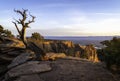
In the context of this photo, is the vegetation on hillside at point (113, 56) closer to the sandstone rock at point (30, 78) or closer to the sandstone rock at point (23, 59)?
the sandstone rock at point (30, 78)

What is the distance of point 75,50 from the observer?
3831cm

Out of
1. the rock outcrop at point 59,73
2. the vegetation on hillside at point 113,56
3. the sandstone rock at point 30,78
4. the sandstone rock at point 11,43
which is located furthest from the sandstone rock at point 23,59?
the vegetation on hillside at point 113,56

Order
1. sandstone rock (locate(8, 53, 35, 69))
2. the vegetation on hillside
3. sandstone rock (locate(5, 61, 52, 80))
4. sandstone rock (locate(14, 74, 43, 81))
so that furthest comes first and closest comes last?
sandstone rock (locate(8, 53, 35, 69)) → sandstone rock (locate(5, 61, 52, 80)) → the vegetation on hillside → sandstone rock (locate(14, 74, 43, 81))

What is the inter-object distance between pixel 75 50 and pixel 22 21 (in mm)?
15727

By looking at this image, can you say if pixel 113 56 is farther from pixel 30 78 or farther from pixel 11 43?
pixel 11 43

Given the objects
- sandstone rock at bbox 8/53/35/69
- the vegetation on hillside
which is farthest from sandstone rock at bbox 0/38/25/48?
the vegetation on hillside

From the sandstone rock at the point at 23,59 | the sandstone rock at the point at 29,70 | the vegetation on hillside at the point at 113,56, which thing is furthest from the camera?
the sandstone rock at the point at 23,59

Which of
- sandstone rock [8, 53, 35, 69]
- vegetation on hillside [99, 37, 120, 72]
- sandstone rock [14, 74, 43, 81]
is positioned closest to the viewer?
sandstone rock [14, 74, 43, 81]

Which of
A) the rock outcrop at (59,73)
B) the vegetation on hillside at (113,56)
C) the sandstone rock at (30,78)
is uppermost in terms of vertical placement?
the vegetation on hillside at (113,56)

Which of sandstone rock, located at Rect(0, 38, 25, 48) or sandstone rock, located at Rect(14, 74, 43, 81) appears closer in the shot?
sandstone rock, located at Rect(14, 74, 43, 81)

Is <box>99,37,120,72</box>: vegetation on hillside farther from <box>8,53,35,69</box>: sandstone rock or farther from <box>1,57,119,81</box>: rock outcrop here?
<box>8,53,35,69</box>: sandstone rock

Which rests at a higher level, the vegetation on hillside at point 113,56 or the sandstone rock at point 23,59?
the vegetation on hillside at point 113,56

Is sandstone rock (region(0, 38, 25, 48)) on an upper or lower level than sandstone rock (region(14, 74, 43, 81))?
upper

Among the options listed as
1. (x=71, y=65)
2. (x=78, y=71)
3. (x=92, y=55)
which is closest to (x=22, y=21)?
(x=71, y=65)
